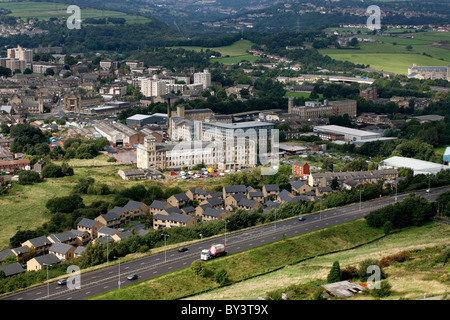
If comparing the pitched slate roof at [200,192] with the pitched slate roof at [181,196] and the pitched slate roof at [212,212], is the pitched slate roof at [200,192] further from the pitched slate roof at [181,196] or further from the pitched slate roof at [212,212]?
the pitched slate roof at [212,212]

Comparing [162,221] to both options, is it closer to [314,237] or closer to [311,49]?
[314,237]

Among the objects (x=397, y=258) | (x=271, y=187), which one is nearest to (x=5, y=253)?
(x=271, y=187)

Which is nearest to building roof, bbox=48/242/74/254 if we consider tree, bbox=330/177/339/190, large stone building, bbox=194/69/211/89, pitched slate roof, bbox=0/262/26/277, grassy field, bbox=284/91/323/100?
pitched slate roof, bbox=0/262/26/277

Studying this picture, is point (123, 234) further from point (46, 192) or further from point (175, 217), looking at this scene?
point (46, 192)

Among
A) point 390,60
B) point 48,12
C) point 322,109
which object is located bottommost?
point 322,109

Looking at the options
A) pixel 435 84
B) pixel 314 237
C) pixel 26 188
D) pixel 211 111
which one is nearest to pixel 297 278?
pixel 314 237

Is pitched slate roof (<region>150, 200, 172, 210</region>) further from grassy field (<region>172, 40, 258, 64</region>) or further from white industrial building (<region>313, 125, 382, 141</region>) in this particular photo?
grassy field (<region>172, 40, 258, 64</region>)
